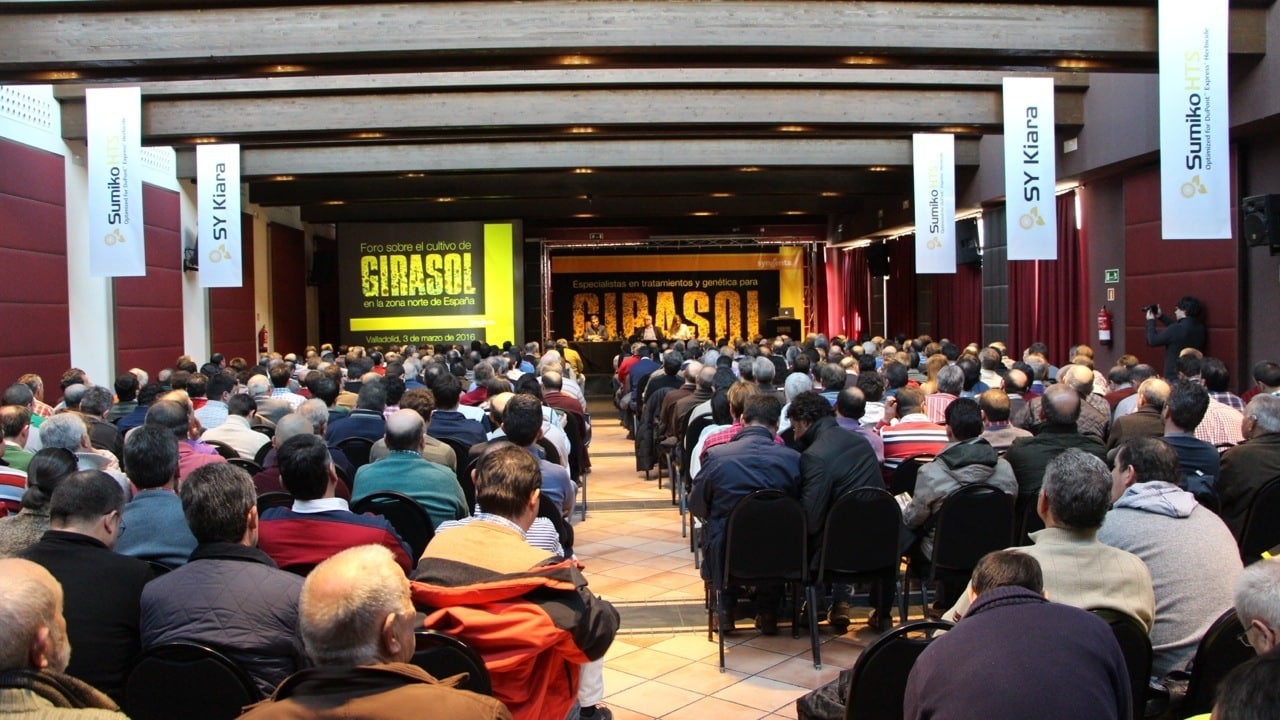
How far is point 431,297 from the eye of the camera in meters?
19.1

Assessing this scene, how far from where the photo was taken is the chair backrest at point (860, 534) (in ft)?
14.1

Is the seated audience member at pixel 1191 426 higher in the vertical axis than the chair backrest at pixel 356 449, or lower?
higher

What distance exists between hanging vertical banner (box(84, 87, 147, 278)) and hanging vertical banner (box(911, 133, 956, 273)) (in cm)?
754

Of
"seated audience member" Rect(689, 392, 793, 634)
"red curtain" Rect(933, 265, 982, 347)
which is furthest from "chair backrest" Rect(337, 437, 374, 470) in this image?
"red curtain" Rect(933, 265, 982, 347)

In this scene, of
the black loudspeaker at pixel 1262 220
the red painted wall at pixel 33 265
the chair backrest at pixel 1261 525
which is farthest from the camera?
the red painted wall at pixel 33 265

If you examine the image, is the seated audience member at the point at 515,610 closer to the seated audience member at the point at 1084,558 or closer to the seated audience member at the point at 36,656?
the seated audience member at the point at 36,656

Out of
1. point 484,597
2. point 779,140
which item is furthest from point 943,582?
point 779,140

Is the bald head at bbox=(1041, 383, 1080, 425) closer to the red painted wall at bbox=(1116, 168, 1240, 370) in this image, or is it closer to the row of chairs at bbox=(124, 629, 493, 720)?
the row of chairs at bbox=(124, 629, 493, 720)

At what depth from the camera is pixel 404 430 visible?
4.23 metres

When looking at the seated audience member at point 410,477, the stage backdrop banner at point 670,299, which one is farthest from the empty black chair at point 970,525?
the stage backdrop banner at point 670,299

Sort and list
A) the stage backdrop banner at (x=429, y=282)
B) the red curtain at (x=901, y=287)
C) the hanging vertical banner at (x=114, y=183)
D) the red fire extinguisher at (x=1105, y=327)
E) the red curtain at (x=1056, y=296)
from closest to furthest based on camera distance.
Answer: the hanging vertical banner at (x=114, y=183)
the red fire extinguisher at (x=1105, y=327)
the red curtain at (x=1056, y=296)
the red curtain at (x=901, y=287)
the stage backdrop banner at (x=429, y=282)

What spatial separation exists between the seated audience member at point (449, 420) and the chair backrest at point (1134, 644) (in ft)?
12.9

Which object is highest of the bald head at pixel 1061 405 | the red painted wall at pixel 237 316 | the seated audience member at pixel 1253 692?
the red painted wall at pixel 237 316

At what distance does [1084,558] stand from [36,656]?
2335mm
